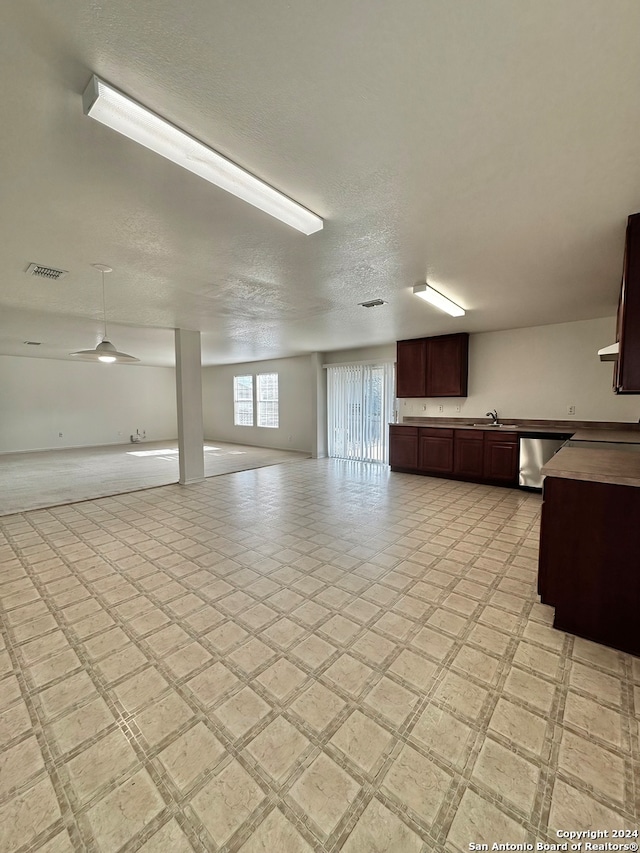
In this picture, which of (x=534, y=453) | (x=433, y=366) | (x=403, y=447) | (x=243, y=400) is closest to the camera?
(x=534, y=453)

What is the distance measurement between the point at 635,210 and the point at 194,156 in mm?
2529

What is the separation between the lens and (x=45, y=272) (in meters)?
3.16

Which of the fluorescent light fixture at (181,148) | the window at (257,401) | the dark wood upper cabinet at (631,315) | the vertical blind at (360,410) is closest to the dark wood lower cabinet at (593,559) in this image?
the dark wood upper cabinet at (631,315)

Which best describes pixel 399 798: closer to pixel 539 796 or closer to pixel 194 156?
pixel 539 796

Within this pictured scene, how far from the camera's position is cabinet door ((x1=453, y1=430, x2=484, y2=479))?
18.5 ft

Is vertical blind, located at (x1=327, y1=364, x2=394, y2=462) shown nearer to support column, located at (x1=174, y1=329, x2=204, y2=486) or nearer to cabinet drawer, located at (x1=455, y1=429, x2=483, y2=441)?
cabinet drawer, located at (x1=455, y1=429, x2=483, y2=441)

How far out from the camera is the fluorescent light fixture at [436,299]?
3.46 metres

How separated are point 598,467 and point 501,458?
3.35 metres

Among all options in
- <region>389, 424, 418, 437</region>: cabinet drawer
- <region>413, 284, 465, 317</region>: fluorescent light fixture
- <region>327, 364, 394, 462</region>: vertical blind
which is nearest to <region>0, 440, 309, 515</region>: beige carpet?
<region>327, 364, 394, 462</region>: vertical blind

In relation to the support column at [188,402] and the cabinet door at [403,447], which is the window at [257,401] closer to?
the support column at [188,402]

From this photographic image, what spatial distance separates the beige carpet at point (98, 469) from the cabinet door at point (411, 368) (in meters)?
3.02

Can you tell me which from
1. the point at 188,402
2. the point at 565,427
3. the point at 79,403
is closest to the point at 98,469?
the point at 188,402

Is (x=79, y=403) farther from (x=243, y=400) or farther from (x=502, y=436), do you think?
(x=502, y=436)

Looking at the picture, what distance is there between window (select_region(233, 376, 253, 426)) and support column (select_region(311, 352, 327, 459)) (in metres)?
2.64
